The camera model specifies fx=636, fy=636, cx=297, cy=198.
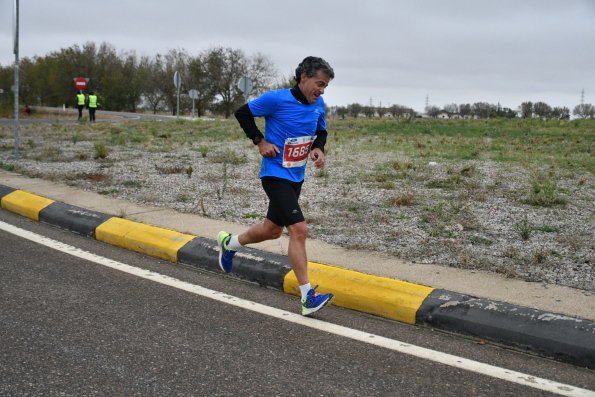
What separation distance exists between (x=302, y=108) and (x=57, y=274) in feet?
8.06

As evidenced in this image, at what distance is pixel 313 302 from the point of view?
14.2 feet

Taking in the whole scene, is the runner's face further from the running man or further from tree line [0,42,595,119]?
tree line [0,42,595,119]

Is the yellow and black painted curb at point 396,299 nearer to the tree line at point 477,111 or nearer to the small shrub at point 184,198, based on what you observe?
the small shrub at point 184,198

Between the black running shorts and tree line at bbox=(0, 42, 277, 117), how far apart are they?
59.9 metres

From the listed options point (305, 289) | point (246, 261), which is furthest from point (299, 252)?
point (246, 261)

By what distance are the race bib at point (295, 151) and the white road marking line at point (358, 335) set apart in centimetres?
106

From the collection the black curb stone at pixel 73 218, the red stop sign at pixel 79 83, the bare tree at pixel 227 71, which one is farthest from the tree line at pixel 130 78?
the black curb stone at pixel 73 218

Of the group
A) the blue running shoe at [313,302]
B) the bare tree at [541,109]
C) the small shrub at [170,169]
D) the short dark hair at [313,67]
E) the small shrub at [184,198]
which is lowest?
the blue running shoe at [313,302]

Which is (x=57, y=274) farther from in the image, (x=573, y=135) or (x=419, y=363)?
(x=573, y=135)

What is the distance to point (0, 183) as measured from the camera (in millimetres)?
9320

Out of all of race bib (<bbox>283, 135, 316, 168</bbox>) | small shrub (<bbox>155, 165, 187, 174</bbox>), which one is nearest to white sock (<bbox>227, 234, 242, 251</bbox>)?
race bib (<bbox>283, 135, 316, 168</bbox>)

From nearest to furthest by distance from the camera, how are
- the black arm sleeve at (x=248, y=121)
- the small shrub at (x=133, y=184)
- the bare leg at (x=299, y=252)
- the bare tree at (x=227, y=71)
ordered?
the bare leg at (x=299, y=252)
the black arm sleeve at (x=248, y=121)
the small shrub at (x=133, y=184)
the bare tree at (x=227, y=71)

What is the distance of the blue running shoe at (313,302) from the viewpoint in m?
4.33

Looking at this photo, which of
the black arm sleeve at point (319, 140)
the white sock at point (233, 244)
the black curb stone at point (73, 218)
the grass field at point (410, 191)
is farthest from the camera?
the black curb stone at point (73, 218)
